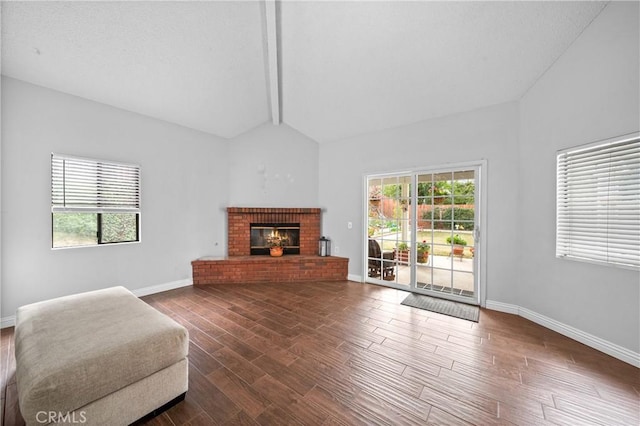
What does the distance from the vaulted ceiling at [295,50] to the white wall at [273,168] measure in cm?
109

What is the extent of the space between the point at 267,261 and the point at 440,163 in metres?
3.38

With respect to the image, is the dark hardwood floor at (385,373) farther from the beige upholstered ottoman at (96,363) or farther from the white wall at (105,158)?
the white wall at (105,158)

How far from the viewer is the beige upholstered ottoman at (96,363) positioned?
3.84ft

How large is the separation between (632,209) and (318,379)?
3132 mm

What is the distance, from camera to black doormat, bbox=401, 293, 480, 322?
3000mm

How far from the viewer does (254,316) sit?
2.95 m

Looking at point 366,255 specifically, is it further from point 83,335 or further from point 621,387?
point 83,335

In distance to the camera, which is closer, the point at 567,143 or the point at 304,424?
the point at 304,424

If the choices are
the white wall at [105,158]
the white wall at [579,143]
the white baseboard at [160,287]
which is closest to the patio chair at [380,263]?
the white wall at [579,143]

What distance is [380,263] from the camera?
4.34 m

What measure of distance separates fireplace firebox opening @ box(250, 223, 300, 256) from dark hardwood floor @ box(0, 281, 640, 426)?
6.34 ft

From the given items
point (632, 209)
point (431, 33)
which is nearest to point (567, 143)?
point (632, 209)

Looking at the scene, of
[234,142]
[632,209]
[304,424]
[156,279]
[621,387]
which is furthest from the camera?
Result: [234,142]

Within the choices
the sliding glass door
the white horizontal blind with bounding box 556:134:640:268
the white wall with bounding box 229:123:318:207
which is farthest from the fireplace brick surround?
the white horizontal blind with bounding box 556:134:640:268
